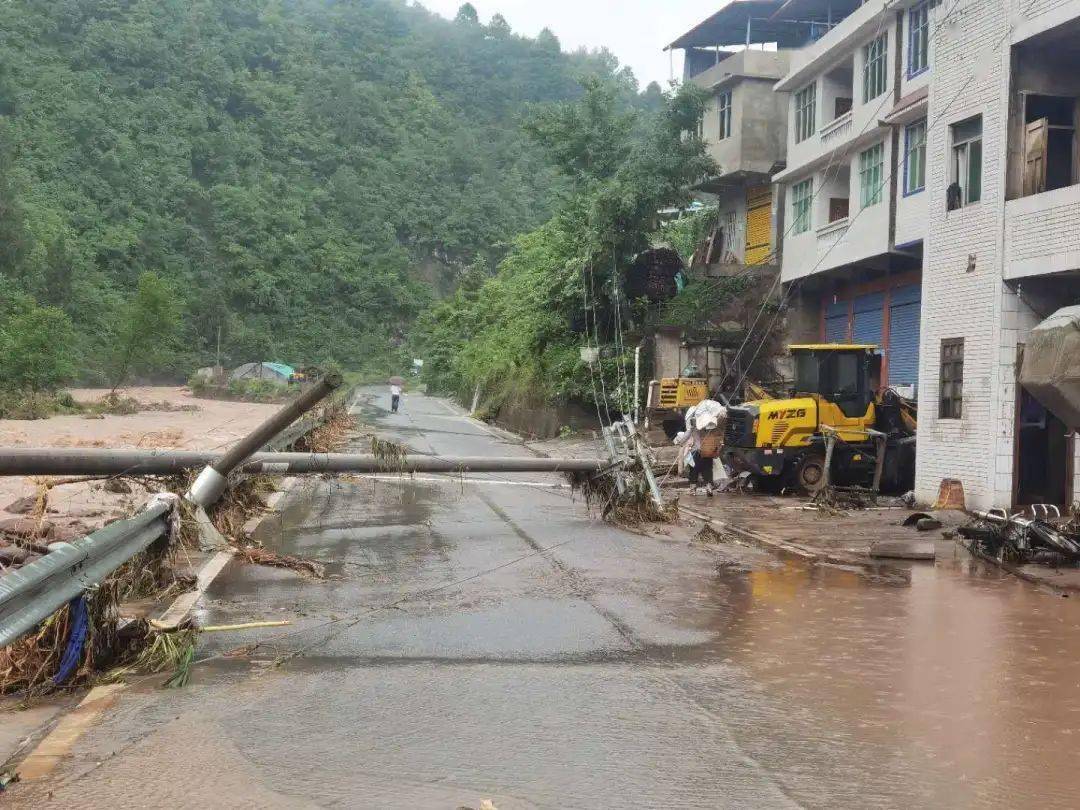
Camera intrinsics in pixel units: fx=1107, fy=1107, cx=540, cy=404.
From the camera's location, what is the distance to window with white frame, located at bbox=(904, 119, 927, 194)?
25.1 m

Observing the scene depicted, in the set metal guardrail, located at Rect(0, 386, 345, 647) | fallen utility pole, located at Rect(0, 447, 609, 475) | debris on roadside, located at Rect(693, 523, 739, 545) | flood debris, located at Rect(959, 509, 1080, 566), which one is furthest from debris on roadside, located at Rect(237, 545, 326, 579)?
flood debris, located at Rect(959, 509, 1080, 566)

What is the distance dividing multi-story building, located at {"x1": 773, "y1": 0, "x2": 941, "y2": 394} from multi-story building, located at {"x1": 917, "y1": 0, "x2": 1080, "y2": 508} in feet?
17.6

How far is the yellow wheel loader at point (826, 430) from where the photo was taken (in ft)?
68.2

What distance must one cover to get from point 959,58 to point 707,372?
14504 millimetres

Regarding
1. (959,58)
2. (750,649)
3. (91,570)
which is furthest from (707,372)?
(91,570)

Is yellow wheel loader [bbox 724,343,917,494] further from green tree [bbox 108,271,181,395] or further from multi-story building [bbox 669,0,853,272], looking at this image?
green tree [bbox 108,271,181,395]

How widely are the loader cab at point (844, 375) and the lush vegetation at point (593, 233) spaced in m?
14.6

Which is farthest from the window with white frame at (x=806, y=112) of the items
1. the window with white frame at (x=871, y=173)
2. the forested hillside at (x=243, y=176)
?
the forested hillside at (x=243, y=176)

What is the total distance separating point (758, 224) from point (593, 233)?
565 centimetres

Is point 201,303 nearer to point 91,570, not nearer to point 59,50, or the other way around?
point 59,50

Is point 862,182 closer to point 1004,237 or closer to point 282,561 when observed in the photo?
point 1004,237

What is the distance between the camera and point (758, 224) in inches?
1470

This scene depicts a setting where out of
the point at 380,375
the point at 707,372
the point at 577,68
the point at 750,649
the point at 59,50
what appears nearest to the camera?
the point at 750,649

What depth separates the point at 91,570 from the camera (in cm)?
628
